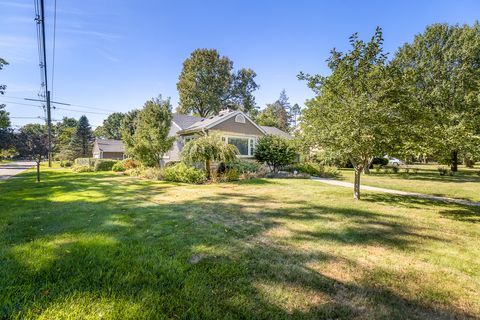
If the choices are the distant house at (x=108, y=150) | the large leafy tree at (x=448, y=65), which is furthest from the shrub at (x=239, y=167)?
the distant house at (x=108, y=150)

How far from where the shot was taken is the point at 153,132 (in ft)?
51.5

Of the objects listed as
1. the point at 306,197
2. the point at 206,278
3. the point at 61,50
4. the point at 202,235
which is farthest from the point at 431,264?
the point at 61,50

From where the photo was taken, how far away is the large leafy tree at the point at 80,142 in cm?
4394

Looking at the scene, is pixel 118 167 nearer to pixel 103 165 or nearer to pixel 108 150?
pixel 103 165

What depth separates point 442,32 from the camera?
2175 cm

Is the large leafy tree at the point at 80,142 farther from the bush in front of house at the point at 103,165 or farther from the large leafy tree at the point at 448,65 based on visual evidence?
the large leafy tree at the point at 448,65

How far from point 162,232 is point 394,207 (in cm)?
689

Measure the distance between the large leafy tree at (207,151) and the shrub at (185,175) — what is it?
0.62m

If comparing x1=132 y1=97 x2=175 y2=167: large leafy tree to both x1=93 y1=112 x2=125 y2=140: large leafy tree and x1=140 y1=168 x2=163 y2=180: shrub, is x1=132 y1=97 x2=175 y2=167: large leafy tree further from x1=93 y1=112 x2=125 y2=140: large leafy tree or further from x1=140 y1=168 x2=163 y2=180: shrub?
x1=93 y1=112 x2=125 y2=140: large leafy tree

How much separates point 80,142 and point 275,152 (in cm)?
4385

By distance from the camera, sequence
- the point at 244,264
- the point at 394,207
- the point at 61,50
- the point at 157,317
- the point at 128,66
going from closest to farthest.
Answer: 1. the point at 157,317
2. the point at 244,264
3. the point at 394,207
4. the point at 61,50
5. the point at 128,66

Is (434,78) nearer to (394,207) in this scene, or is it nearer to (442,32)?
(442,32)

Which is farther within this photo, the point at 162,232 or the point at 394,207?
the point at 394,207

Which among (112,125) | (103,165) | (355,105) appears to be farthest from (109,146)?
(355,105)
